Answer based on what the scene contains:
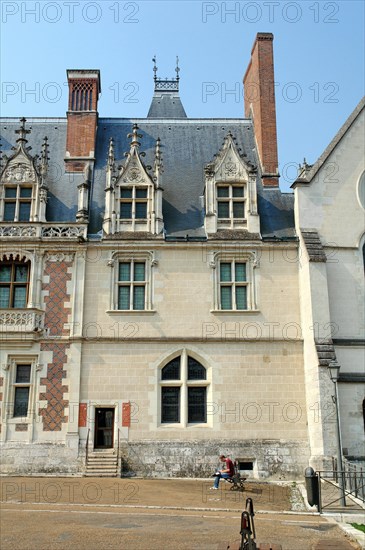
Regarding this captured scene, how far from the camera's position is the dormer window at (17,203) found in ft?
79.4

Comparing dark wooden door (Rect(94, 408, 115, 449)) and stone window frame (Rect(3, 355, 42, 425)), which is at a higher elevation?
stone window frame (Rect(3, 355, 42, 425))

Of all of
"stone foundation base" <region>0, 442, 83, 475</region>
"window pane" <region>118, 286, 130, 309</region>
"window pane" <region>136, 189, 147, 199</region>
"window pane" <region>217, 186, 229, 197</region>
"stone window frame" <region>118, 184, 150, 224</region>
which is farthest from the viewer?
"window pane" <region>217, 186, 229, 197</region>

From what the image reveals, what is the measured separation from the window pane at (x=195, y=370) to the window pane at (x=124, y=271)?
4.00 m

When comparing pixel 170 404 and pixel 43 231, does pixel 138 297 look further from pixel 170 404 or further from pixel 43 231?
pixel 43 231

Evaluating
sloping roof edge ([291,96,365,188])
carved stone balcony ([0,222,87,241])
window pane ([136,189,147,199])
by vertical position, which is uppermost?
sloping roof edge ([291,96,365,188])

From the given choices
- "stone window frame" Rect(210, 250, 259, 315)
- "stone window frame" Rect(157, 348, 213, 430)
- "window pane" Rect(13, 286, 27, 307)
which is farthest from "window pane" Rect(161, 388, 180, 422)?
"window pane" Rect(13, 286, 27, 307)

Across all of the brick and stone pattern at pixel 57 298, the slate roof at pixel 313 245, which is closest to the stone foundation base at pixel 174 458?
the brick and stone pattern at pixel 57 298

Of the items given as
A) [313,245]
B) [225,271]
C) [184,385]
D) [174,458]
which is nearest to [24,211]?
[225,271]

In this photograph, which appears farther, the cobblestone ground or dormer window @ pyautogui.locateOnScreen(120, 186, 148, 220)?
dormer window @ pyautogui.locateOnScreen(120, 186, 148, 220)

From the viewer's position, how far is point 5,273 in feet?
76.9

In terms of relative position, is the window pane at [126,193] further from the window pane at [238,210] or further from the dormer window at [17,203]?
the window pane at [238,210]

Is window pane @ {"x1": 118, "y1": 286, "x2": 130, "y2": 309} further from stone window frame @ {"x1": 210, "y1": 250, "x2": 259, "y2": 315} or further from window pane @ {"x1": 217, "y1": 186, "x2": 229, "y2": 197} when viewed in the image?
window pane @ {"x1": 217, "y1": 186, "x2": 229, "y2": 197}

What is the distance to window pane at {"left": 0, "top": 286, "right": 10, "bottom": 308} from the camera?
23.0m

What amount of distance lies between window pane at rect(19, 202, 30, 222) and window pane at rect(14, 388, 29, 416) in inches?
267
